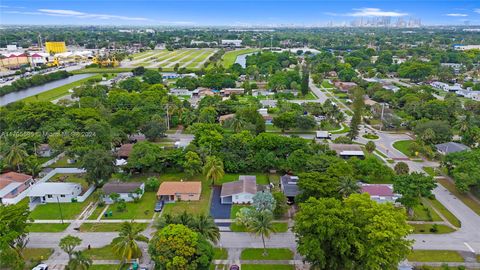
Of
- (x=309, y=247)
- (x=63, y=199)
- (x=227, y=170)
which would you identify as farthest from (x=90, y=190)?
(x=309, y=247)

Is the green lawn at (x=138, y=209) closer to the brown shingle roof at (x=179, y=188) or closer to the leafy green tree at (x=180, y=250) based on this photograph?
the brown shingle roof at (x=179, y=188)

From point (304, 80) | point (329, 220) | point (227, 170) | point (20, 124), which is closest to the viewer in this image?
point (329, 220)

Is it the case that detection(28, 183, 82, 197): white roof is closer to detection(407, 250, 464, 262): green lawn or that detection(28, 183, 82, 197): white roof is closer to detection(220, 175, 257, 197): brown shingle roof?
detection(220, 175, 257, 197): brown shingle roof

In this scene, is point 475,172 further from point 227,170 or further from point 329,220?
point 227,170

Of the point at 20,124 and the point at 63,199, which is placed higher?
the point at 20,124

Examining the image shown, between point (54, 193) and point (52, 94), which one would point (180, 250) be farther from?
point (52, 94)

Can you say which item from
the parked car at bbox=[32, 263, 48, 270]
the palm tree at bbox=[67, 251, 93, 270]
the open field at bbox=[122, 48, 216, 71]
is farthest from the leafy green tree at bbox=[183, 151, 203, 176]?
the open field at bbox=[122, 48, 216, 71]

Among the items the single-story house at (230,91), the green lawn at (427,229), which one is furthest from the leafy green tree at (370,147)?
the single-story house at (230,91)
